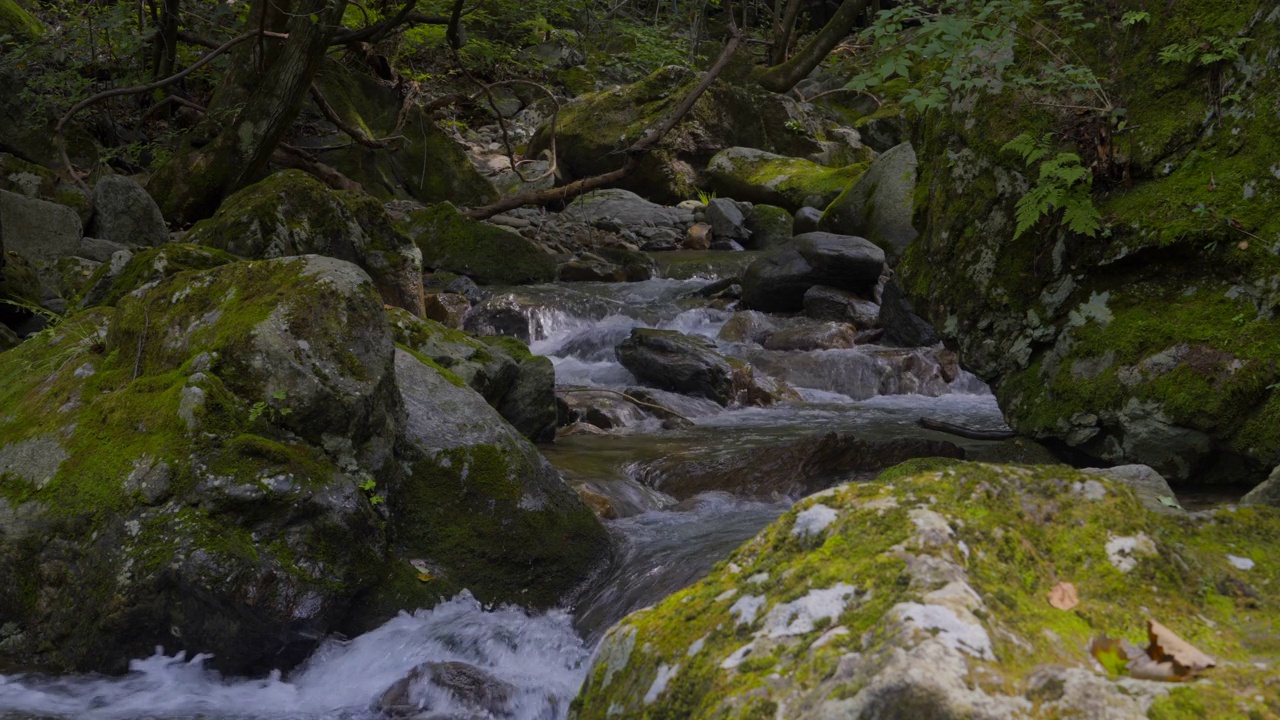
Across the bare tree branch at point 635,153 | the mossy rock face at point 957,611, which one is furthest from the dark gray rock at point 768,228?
the mossy rock face at point 957,611

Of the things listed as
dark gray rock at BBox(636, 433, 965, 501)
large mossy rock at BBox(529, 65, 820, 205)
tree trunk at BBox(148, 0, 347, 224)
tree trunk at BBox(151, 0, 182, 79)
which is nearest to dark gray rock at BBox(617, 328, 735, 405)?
dark gray rock at BBox(636, 433, 965, 501)

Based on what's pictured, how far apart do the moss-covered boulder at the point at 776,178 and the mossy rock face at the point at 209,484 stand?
543 inches

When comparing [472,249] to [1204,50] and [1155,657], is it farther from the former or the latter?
[1155,657]

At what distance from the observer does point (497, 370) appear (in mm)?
6785

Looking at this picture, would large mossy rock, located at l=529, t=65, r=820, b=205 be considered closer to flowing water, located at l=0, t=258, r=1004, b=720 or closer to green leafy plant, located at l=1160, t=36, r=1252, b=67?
flowing water, located at l=0, t=258, r=1004, b=720

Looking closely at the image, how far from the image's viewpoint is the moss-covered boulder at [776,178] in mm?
17172

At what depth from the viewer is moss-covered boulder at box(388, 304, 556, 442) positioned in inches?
255

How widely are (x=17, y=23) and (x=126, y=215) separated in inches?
223

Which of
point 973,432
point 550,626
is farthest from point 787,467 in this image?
point 550,626

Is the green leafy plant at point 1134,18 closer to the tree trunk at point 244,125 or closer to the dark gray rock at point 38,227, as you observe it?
the tree trunk at point 244,125

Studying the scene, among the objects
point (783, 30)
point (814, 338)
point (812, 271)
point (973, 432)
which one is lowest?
point (814, 338)

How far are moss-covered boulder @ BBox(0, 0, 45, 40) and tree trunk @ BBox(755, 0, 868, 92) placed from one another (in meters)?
11.2

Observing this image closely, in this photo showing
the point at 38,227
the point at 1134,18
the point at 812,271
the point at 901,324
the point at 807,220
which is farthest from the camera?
the point at 807,220

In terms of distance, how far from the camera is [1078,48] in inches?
201
